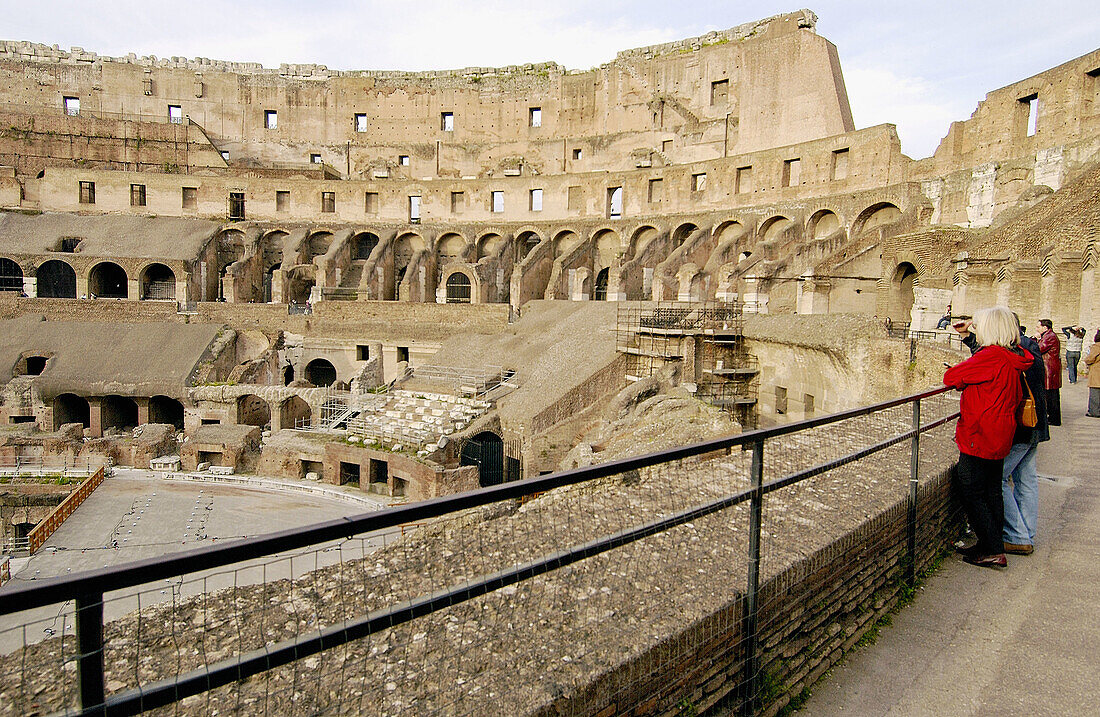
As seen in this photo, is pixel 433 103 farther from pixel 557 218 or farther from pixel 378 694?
pixel 378 694

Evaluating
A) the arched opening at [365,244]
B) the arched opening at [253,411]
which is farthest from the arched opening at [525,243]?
the arched opening at [253,411]

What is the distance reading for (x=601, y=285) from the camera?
3070 centimetres

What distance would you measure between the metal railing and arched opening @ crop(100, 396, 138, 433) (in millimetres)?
22692

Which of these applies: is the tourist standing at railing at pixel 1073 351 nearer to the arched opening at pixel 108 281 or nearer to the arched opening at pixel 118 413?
the arched opening at pixel 118 413

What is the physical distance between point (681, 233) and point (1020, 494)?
25083mm

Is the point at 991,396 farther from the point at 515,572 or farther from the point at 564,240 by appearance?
the point at 564,240

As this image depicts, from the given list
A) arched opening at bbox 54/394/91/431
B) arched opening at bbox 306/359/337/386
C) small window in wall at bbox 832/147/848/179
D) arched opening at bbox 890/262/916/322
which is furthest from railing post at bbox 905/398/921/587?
arched opening at bbox 306/359/337/386

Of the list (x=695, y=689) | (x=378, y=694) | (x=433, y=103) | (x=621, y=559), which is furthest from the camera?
(x=433, y=103)

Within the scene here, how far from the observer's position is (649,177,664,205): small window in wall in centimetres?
2972

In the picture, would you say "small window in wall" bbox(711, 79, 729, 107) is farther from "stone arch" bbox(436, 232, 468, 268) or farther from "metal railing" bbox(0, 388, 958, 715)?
"metal railing" bbox(0, 388, 958, 715)

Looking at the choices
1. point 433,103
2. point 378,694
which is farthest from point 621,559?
point 433,103

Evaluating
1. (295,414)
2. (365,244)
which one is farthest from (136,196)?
(295,414)

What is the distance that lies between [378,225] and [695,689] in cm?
3270

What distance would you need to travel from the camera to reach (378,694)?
7.55 feet
